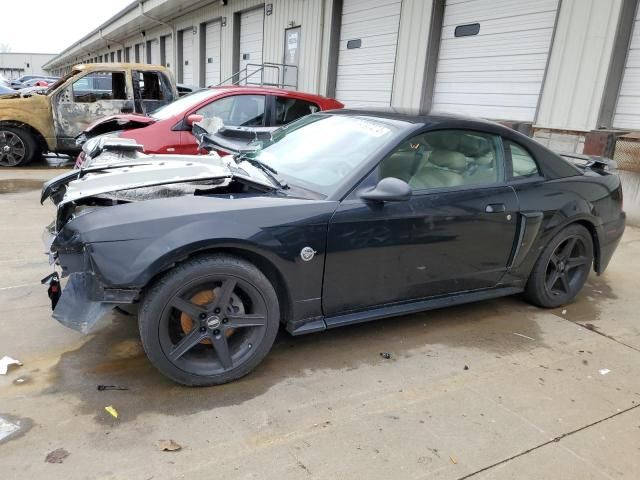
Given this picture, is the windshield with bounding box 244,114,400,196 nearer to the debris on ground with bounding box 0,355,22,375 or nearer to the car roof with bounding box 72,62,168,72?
the debris on ground with bounding box 0,355,22,375

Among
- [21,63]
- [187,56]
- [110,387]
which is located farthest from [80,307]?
[21,63]

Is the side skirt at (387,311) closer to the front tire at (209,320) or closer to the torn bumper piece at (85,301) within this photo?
the front tire at (209,320)

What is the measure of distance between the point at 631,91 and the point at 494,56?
8.31 ft

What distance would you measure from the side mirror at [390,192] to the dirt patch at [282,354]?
1016 millimetres

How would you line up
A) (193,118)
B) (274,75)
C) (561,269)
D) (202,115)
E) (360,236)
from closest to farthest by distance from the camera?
(360,236) < (561,269) < (193,118) < (202,115) < (274,75)

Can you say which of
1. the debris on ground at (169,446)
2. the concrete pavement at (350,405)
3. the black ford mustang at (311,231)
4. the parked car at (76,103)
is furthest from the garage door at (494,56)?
the debris on ground at (169,446)

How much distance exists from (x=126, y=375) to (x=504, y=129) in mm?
2958

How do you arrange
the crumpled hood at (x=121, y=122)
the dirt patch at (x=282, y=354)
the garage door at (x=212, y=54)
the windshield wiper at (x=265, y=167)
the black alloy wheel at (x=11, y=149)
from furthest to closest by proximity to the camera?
the garage door at (x=212, y=54) < the black alloy wheel at (x=11, y=149) < the crumpled hood at (x=121, y=122) < the windshield wiper at (x=265, y=167) < the dirt patch at (x=282, y=354)

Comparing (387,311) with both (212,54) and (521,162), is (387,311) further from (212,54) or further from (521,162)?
(212,54)

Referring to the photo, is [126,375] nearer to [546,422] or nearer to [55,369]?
[55,369]

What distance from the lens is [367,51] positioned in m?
11.6

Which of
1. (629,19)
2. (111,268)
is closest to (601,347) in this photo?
(111,268)

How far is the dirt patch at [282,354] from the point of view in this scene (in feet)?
8.45

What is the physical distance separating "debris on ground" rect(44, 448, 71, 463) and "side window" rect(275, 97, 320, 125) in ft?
18.5
